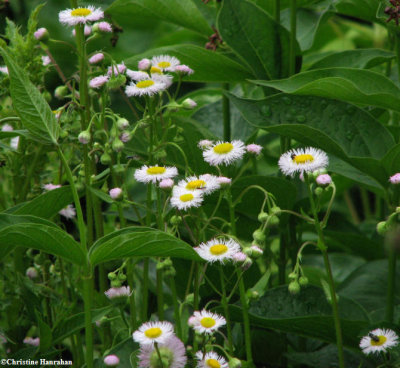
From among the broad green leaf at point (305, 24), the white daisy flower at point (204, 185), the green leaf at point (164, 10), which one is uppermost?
the broad green leaf at point (305, 24)

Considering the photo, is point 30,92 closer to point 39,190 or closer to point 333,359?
point 39,190

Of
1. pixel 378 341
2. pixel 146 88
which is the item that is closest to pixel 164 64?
pixel 146 88

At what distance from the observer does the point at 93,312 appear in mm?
761

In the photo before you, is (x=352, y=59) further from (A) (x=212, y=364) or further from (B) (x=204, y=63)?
(A) (x=212, y=364)

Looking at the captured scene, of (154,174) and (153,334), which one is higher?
(154,174)

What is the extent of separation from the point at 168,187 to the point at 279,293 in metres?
0.27

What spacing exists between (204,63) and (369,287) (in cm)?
45

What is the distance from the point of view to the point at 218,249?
2.28 ft

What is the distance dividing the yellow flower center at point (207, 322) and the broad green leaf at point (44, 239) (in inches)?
5.8

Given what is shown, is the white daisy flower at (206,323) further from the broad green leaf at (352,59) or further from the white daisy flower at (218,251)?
Answer: the broad green leaf at (352,59)

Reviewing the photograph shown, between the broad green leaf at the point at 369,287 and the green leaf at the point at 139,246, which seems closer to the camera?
the green leaf at the point at 139,246

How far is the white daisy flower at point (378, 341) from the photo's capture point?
0.70 meters

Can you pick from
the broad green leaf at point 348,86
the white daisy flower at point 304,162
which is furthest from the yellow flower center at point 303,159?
the broad green leaf at point 348,86

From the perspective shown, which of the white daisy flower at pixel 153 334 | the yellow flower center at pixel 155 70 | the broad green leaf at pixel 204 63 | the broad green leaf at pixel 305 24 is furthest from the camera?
the broad green leaf at pixel 305 24
